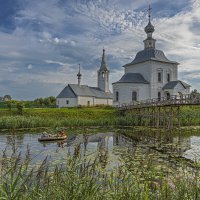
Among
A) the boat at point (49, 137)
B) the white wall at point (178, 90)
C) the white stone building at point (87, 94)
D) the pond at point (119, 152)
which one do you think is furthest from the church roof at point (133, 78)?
the pond at point (119, 152)

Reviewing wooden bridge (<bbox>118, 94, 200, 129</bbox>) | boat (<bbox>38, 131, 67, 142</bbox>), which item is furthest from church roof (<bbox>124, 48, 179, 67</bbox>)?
boat (<bbox>38, 131, 67, 142</bbox>)

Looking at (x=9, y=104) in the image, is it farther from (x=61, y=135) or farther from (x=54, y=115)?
(x=61, y=135)

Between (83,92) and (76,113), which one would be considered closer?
(76,113)

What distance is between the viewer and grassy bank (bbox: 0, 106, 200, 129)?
91.4 ft

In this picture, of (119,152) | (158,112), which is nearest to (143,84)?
A: (158,112)

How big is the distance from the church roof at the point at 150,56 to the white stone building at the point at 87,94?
30.7 feet

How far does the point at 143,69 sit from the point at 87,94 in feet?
37.3

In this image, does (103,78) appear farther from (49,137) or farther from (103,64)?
(49,137)

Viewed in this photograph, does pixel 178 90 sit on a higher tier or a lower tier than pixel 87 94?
higher

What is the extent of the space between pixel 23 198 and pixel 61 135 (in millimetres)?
16618

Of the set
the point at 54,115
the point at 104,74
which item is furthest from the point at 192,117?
the point at 104,74

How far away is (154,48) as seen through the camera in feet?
161

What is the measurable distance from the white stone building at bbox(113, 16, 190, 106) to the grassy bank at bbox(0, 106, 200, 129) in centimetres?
560

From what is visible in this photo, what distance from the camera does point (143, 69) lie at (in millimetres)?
46844
